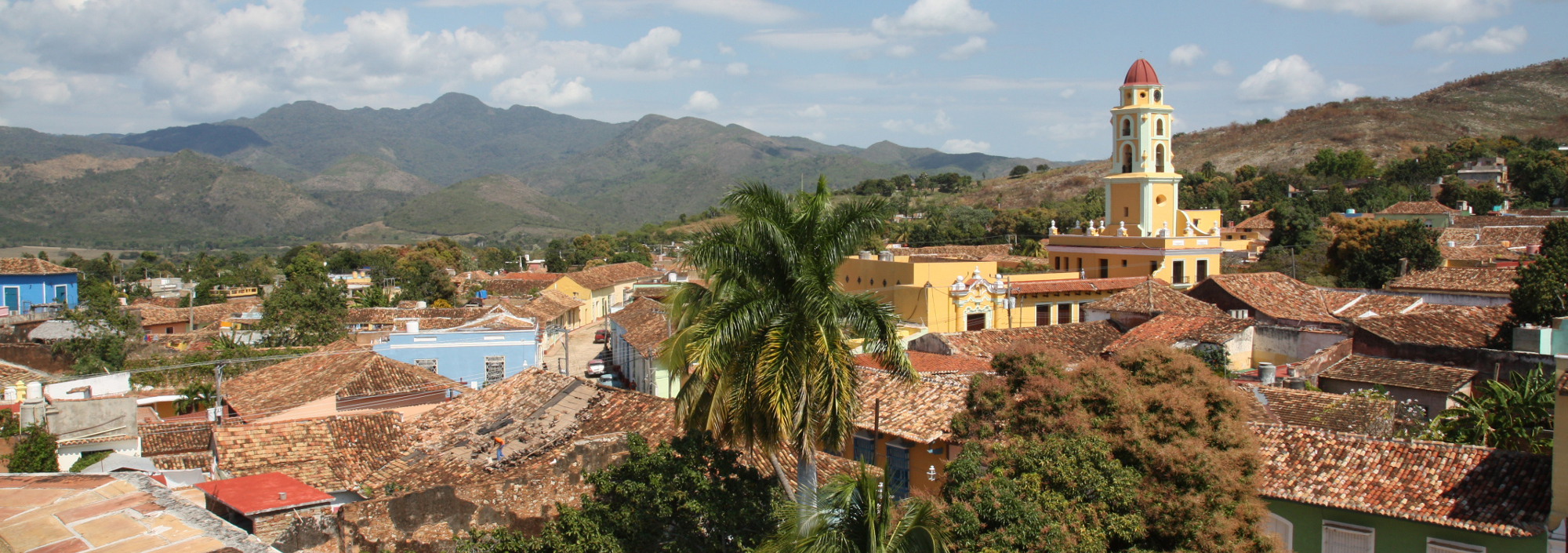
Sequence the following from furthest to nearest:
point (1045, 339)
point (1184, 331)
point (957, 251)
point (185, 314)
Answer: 1. point (185, 314)
2. point (957, 251)
3. point (1045, 339)
4. point (1184, 331)

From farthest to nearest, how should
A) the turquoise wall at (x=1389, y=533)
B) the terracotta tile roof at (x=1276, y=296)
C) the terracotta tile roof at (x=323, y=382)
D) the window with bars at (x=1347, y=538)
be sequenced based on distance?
1. the terracotta tile roof at (x=1276, y=296)
2. the terracotta tile roof at (x=323, y=382)
3. the window with bars at (x=1347, y=538)
4. the turquoise wall at (x=1389, y=533)

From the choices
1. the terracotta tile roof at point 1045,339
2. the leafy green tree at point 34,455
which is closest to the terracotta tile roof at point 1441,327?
the terracotta tile roof at point 1045,339

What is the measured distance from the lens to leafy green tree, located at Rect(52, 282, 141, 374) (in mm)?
28828

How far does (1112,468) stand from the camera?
346 inches

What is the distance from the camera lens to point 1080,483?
8.67 m

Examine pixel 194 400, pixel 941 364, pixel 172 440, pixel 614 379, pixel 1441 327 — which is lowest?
pixel 614 379

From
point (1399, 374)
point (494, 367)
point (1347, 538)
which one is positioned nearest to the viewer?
point (1347, 538)

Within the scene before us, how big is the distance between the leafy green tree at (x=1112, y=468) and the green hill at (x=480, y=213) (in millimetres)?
161053

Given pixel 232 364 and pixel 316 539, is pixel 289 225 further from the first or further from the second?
pixel 316 539

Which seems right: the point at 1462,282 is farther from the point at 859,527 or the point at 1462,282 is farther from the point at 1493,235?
the point at 859,527

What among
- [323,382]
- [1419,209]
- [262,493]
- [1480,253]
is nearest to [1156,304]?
[323,382]

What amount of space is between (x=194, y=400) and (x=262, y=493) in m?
16.4

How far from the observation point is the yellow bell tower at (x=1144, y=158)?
1281 inches

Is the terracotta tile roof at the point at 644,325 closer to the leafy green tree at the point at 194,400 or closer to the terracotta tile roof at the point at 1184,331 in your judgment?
the terracotta tile roof at the point at 1184,331
